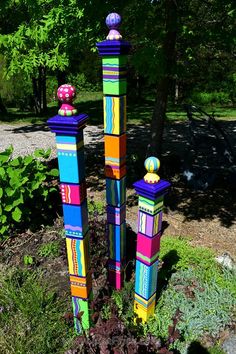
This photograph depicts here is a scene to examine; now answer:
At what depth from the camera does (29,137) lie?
11.2m

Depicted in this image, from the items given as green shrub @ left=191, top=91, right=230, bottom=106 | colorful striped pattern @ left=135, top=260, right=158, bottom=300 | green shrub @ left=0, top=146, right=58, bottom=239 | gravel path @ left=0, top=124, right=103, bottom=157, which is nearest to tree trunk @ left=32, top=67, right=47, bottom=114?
gravel path @ left=0, top=124, right=103, bottom=157

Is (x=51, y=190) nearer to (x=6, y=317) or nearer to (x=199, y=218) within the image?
(x=6, y=317)

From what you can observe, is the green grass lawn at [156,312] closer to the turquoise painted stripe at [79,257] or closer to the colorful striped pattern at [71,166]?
the turquoise painted stripe at [79,257]

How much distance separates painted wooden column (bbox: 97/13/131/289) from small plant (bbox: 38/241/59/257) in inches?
39.5

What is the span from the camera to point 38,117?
1512 cm

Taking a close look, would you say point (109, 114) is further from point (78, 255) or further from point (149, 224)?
point (78, 255)

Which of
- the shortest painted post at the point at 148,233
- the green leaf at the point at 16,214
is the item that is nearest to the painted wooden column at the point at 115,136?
the shortest painted post at the point at 148,233

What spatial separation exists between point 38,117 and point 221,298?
13.0m

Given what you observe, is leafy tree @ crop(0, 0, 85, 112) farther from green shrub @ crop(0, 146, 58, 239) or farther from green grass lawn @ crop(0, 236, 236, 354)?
green grass lawn @ crop(0, 236, 236, 354)

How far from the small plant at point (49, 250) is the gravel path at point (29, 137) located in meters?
4.60

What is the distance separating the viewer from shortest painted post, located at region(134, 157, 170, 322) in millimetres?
2783

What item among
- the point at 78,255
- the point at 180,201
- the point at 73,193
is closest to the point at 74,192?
the point at 73,193

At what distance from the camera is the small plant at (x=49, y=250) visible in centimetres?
447

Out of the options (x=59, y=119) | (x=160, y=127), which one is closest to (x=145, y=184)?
(x=59, y=119)
